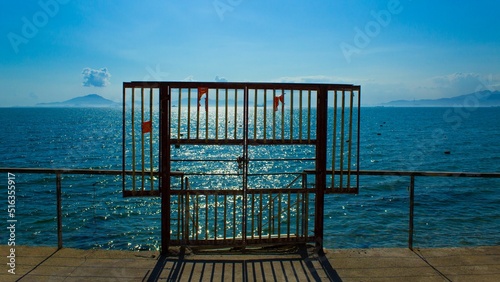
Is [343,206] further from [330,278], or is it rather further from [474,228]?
[330,278]

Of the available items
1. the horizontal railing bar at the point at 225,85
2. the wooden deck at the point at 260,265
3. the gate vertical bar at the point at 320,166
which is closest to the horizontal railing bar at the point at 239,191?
the gate vertical bar at the point at 320,166

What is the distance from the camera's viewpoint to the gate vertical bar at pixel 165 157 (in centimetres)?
622

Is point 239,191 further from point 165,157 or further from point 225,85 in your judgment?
point 225,85

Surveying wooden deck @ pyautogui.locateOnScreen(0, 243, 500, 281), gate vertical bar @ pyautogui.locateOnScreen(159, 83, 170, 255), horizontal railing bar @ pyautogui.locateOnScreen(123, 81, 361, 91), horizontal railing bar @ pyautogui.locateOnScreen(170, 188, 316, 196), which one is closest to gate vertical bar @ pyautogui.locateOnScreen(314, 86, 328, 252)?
horizontal railing bar @ pyautogui.locateOnScreen(170, 188, 316, 196)

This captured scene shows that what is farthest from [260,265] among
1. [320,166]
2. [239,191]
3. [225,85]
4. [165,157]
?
[225,85]

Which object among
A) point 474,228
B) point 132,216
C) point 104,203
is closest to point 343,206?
point 474,228

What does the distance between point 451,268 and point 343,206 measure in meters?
19.9

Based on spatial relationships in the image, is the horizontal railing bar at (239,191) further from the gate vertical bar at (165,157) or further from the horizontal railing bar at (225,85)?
the horizontal railing bar at (225,85)

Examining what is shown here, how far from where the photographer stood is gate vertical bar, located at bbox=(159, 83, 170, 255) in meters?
6.22

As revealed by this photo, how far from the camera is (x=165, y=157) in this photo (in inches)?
249

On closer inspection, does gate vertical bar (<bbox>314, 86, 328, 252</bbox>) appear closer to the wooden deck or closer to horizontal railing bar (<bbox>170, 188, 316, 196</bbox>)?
horizontal railing bar (<bbox>170, 188, 316, 196</bbox>)

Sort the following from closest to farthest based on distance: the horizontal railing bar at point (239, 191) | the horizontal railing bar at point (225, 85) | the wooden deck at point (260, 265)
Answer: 1. the wooden deck at point (260, 265)
2. the horizontal railing bar at point (225, 85)
3. the horizontal railing bar at point (239, 191)

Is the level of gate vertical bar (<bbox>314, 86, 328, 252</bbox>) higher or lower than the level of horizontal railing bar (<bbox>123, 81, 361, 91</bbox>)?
lower

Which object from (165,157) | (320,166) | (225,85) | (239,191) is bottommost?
(239,191)
